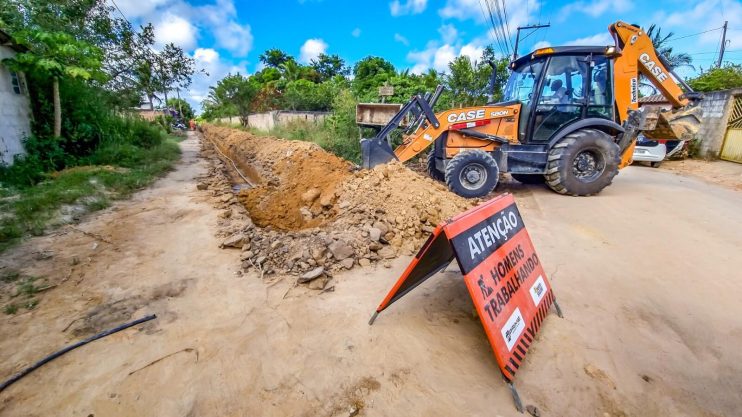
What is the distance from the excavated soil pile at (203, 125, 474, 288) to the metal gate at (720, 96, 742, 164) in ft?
39.3

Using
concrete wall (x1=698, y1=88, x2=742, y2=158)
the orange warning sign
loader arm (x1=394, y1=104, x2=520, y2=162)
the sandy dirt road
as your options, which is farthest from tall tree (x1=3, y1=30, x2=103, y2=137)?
concrete wall (x1=698, y1=88, x2=742, y2=158)

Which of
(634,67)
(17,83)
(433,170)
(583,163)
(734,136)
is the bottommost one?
(433,170)

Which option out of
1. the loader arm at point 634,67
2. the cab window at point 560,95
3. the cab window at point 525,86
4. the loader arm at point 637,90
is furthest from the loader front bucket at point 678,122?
the cab window at point 525,86

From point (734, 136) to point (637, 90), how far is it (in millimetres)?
8133

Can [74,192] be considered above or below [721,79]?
below

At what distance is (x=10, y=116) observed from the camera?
672cm

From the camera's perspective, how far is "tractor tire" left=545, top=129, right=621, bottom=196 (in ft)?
19.4

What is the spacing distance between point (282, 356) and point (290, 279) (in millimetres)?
1110

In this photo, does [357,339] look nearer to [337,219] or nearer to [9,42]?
[337,219]

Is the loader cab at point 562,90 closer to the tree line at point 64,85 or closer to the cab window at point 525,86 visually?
the cab window at point 525,86

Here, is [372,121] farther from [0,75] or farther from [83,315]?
[0,75]

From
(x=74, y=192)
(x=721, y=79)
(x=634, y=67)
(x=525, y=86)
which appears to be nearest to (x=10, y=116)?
(x=74, y=192)

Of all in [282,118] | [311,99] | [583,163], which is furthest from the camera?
[311,99]

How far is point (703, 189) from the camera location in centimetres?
717
